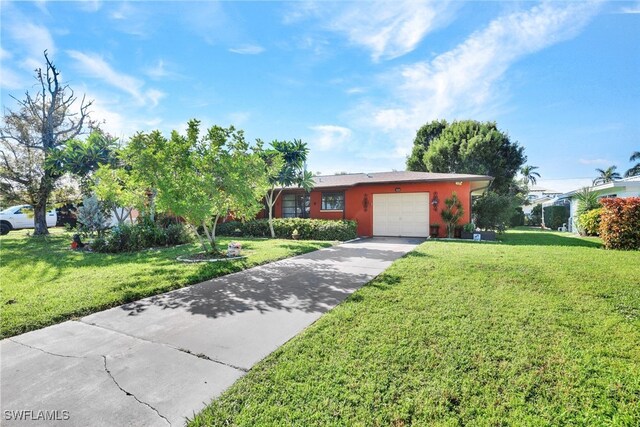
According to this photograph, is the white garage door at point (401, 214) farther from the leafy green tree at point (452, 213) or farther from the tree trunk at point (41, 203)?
the tree trunk at point (41, 203)

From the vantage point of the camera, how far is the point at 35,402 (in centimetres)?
210

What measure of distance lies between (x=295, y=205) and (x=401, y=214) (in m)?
6.20

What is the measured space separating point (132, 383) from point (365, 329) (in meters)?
2.28

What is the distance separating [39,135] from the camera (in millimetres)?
16484

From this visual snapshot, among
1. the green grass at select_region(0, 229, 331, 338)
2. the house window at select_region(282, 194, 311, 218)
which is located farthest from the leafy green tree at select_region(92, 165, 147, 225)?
the house window at select_region(282, 194, 311, 218)

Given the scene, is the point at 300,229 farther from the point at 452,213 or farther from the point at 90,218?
the point at 90,218

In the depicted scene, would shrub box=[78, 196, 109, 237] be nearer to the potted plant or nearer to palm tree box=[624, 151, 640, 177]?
the potted plant

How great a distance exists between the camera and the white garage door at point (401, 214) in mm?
13883

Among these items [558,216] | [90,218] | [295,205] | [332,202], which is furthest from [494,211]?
[90,218]

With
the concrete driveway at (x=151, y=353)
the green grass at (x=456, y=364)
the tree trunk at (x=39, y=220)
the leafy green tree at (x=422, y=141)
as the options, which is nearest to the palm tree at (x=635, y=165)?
the leafy green tree at (x=422, y=141)

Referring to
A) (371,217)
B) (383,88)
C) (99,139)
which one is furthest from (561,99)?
(99,139)

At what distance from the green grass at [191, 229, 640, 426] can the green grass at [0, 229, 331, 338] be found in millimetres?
3211

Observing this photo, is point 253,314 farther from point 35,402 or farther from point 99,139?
point 99,139

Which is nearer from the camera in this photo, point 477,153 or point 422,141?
point 477,153
